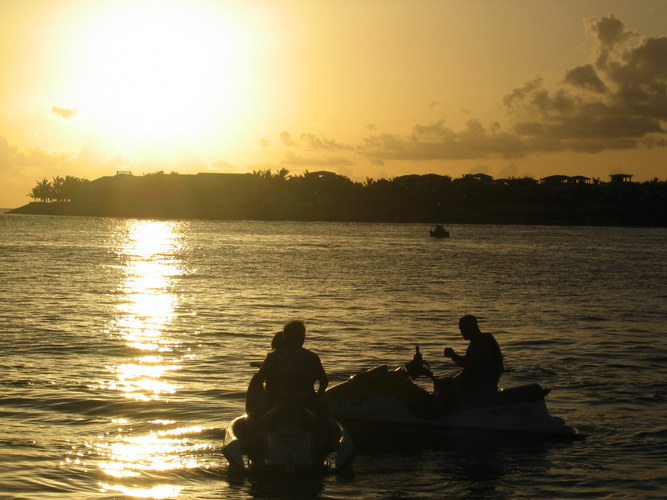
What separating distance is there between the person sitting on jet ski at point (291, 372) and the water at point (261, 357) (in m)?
1.15

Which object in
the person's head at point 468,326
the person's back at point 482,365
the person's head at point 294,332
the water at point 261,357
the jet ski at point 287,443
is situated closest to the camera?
the person's head at point 294,332

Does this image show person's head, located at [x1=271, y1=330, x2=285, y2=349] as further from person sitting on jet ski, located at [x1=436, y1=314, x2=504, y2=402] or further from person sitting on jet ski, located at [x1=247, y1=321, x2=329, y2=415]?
person sitting on jet ski, located at [x1=436, y1=314, x2=504, y2=402]

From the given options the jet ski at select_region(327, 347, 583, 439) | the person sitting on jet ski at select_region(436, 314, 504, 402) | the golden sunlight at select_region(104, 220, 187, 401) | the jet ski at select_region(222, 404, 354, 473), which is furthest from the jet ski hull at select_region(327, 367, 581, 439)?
the golden sunlight at select_region(104, 220, 187, 401)

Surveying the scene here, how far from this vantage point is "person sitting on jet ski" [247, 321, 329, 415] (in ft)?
33.4

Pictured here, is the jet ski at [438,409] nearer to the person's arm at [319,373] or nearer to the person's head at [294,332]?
the person's arm at [319,373]

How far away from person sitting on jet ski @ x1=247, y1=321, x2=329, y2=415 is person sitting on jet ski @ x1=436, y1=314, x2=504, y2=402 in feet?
8.81

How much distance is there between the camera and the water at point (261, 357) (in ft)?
36.9

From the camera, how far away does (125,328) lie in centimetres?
2555

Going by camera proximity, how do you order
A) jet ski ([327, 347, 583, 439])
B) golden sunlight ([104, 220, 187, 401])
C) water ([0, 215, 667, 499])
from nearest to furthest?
water ([0, 215, 667, 499]) < jet ski ([327, 347, 583, 439]) < golden sunlight ([104, 220, 187, 401])

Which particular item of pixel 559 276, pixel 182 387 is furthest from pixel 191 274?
pixel 182 387

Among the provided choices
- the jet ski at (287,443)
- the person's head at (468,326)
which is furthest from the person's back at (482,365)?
the jet ski at (287,443)

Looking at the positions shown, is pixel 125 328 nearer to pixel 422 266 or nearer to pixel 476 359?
pixel 476 359

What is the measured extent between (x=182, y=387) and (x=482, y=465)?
6.91m

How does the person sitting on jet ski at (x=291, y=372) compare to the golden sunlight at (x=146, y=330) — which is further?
the golden sunlight at (x=146, y=330)
